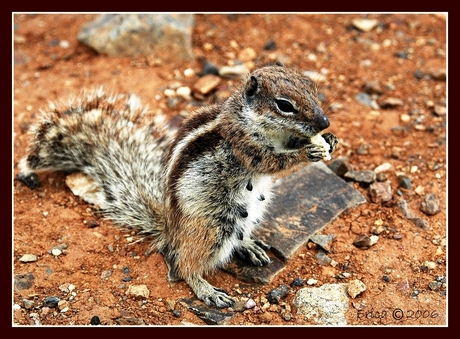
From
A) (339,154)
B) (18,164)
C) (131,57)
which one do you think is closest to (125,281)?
(18,164)

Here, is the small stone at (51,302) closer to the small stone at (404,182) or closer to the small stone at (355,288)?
the small stone at (355,288)

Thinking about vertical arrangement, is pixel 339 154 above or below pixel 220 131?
below

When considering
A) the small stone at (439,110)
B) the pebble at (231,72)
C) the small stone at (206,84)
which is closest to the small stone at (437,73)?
the small stone at (439,110)

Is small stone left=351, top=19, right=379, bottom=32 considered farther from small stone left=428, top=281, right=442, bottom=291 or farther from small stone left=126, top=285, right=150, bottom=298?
small stone left=126, top=285, right=150, bottom=298

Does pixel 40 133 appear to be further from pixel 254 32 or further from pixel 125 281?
pixel 254 32

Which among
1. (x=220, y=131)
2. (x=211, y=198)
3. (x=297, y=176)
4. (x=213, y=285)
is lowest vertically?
(x=213, y=285)

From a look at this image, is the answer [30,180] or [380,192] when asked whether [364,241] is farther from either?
[30,180]

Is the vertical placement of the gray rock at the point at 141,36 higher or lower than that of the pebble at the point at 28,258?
higher
